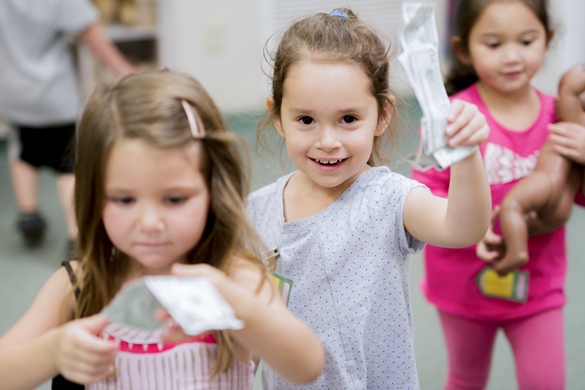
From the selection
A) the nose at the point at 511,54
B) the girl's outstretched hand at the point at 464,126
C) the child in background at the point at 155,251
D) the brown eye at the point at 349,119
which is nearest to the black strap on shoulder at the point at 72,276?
the child in background at the point at 155,251

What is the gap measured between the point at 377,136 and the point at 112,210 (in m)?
0.57

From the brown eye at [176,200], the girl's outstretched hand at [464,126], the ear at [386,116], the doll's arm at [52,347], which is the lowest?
the doll's arm at [52,347]

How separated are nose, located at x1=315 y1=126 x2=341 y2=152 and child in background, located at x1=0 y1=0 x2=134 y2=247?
6.04 ft

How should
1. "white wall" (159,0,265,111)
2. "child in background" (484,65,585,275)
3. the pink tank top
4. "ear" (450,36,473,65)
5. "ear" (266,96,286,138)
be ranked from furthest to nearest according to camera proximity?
"white wall" (159,0,265,111), "ear" (450,36,473,65), "child in background" (484,65,585,275), "ear" (266,96,286,138), the pink tank top

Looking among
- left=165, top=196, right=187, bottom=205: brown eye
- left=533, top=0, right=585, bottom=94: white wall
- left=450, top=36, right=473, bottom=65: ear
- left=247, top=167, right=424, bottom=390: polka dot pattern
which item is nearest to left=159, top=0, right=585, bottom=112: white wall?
left=533, top=0, right=585, bottom=94: white wall

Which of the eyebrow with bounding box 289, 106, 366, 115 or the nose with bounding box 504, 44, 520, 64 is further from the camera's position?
the nose with bounding box 504, 44, 520, 64

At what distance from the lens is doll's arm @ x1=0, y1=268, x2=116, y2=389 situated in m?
0.82

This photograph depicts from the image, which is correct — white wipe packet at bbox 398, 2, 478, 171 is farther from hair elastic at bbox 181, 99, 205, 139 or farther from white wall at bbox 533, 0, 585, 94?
white wall at bbox 533, 0, 585, 94

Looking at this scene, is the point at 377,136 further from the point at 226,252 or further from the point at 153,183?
the point at 153,183

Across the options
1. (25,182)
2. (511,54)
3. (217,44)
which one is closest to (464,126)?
(511,54)

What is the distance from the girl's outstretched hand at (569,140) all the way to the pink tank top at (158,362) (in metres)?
0.95

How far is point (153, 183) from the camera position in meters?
0.87

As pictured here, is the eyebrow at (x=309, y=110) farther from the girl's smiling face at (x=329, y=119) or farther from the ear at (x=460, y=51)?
the ear at (x=460, y=51)

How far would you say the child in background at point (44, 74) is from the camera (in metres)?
2.65
